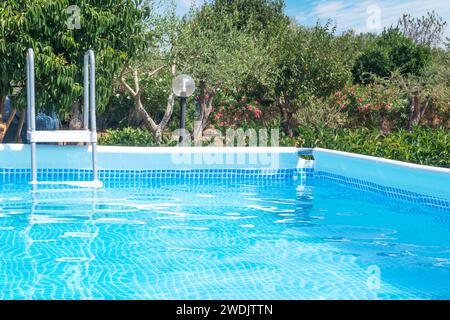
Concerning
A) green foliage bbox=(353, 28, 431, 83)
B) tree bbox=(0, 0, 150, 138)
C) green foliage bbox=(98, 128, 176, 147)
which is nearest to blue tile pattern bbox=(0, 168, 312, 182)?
tree bbox=(0, 0, 150, 138)

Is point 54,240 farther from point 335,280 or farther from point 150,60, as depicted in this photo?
point 150,60

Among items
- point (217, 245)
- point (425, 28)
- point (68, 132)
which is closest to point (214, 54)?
point (68, 132)

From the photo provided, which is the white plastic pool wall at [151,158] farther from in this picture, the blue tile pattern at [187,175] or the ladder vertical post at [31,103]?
the ladder vertical post at [31,103]

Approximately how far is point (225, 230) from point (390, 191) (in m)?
3.98

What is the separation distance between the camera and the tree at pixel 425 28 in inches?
1152

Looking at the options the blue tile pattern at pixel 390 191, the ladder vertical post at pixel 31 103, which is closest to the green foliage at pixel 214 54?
the blue tile pattern at pixel 390 191

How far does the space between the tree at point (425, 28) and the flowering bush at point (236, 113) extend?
47.5 feet

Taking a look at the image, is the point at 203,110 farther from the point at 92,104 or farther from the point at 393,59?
the point at 393,59

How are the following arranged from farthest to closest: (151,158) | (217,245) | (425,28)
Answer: (425,28) < (151,158) < (217,245)

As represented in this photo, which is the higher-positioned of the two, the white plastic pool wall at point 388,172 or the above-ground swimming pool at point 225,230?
the white plastic pool wall at point 388,172

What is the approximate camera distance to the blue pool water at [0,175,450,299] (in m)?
5.35

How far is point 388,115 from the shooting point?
19641mm

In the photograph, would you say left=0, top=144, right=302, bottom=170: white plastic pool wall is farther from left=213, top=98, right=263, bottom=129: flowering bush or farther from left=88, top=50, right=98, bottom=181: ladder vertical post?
left=213, top=98, right=263, bottom=129: flowering bush

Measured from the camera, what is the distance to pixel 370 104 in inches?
733
